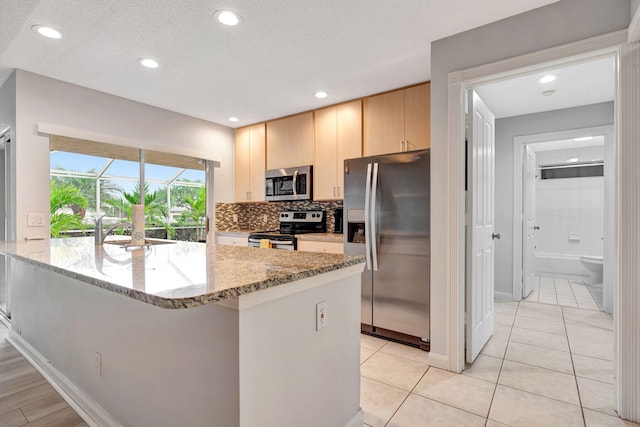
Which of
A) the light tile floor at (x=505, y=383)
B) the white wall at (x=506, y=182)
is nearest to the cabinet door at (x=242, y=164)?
the light tile floor at (x=505, y=383)

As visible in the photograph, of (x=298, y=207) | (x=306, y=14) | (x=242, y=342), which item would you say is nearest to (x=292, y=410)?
(x=242, y=342)

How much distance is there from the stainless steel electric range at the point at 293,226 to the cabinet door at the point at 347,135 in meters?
0.56

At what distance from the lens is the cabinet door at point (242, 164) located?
470 centimetres

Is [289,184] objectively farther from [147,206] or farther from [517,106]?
[517,106]

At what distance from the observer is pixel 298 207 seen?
4.62m

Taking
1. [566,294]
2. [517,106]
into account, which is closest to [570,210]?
[566,294]

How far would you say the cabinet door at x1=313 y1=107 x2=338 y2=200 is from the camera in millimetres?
3801

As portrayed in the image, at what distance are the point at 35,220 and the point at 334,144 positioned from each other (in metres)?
3.02

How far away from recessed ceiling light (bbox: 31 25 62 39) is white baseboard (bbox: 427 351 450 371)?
3577mm

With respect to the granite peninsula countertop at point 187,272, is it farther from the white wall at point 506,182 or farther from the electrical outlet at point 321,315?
the white wall at point 506,182

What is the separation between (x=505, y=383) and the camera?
217cm

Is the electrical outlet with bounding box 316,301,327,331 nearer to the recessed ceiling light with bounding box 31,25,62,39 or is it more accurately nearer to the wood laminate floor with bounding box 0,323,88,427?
the wood laminate floor with bounding box 0,323,88,427

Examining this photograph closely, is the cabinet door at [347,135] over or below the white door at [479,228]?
over

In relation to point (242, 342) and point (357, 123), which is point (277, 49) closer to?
point (357, 123)
